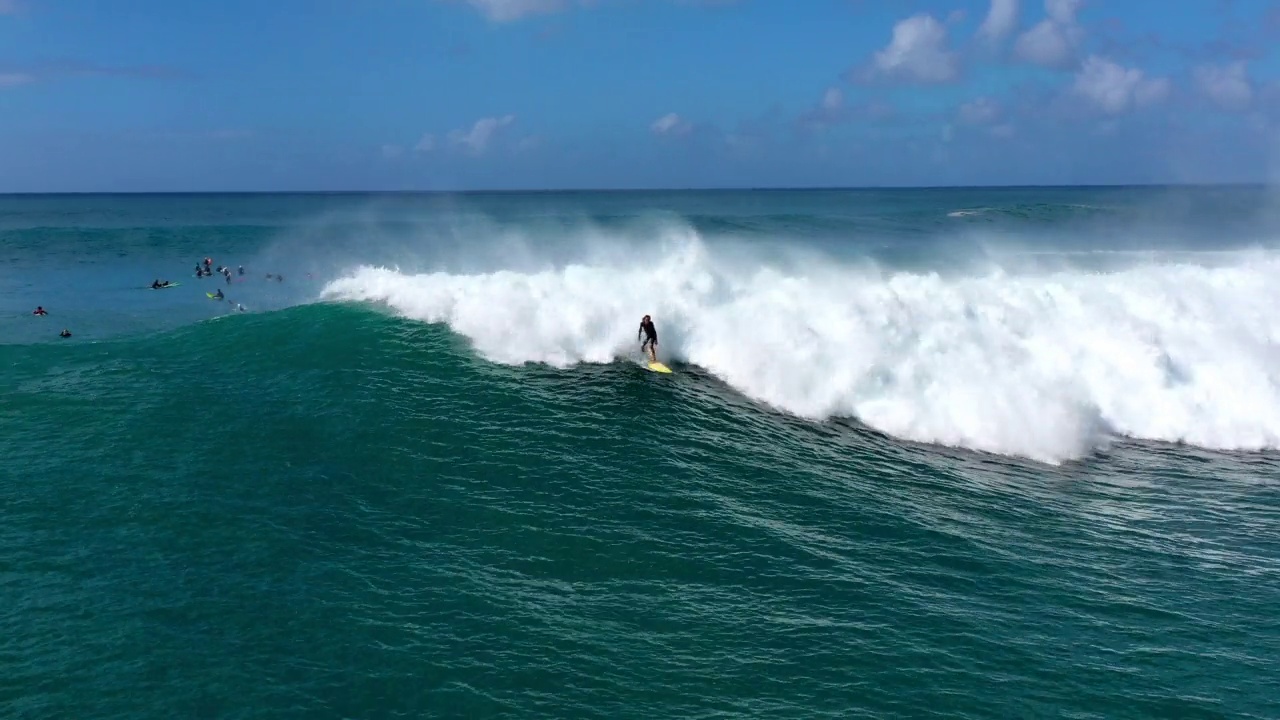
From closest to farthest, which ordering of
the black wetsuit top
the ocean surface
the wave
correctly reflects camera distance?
the ocean surface, the wave, the black wetsuit top

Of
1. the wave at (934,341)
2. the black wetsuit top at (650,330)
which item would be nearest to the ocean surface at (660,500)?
the wave at (934,341)

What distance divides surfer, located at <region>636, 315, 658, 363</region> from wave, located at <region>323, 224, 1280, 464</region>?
0.55m

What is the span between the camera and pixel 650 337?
30406mm

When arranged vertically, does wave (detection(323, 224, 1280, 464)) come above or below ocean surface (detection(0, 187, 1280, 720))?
above

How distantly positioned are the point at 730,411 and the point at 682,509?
7456 mm

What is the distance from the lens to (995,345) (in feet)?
99.6

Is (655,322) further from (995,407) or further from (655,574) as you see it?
(655,574)

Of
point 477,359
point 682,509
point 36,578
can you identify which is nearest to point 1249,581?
point 682,509

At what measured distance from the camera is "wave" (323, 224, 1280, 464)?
27.6 meters

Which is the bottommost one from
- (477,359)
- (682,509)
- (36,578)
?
(36,578)

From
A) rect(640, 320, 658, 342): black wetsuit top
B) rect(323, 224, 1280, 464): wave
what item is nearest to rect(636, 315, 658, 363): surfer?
rect(640, 320, 658, 342): black wetsuit top

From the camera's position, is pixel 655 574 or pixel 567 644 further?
pixel 655 574

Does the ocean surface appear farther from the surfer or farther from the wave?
the surfer

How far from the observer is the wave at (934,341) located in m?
27.6
